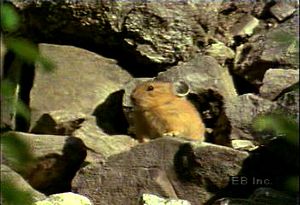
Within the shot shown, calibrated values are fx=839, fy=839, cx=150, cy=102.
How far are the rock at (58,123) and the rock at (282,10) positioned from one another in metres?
2.05

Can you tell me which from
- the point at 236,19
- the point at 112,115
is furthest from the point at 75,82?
the point at 236,19

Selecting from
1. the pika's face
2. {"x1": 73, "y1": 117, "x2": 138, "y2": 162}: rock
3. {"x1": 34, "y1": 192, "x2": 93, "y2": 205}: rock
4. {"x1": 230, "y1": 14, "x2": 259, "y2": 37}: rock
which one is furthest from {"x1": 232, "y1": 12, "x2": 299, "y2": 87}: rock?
{"x1": 34, "y1": 192, "x2": 93, "y2": 205}: rock

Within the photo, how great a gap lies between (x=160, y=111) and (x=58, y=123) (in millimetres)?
893

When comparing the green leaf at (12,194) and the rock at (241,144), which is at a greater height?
the green leaf at (12,194)

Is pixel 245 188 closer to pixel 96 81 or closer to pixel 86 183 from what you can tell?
pixel 86 183

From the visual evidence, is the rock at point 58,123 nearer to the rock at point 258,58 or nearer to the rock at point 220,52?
the rock at point 220,52

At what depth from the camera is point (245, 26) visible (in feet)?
25.9

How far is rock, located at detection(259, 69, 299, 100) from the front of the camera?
6.54 m

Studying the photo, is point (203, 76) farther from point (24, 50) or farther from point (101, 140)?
point (24, 50)

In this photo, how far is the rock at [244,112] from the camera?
6.30 m

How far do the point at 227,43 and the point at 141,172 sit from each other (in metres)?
2.91

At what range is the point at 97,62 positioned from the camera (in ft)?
26.4

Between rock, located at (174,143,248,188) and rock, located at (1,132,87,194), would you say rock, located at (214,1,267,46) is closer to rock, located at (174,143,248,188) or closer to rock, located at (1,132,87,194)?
rock, located at (1,132,87,194)

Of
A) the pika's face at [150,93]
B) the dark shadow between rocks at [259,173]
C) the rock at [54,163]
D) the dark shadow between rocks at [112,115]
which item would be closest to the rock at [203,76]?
the pika's face at [150,93]
